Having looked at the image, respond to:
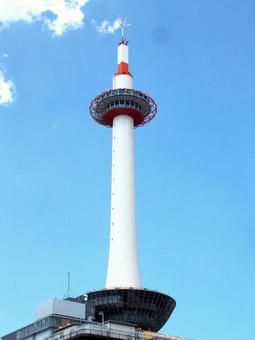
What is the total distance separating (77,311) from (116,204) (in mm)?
29215

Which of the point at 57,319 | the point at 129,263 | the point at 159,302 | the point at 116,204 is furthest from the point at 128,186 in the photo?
the point at 57,319

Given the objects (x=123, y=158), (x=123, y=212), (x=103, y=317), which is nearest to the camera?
(x=103, y=317)

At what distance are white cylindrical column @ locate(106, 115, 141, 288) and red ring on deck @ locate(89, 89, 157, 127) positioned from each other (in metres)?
1.88

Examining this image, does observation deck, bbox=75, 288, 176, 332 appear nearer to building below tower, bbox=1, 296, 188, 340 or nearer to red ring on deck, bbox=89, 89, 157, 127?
building below tower, bbox=1, 296, 188, 340

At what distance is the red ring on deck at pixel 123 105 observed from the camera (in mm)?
150625

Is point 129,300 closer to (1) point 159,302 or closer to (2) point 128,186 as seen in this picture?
(1) point 159,302

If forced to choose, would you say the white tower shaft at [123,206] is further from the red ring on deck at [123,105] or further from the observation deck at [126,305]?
the observation deck at [126,305]

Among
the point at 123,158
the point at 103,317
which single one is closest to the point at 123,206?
the point at 123,158

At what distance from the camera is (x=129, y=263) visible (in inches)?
5295

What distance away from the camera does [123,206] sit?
5561 inches

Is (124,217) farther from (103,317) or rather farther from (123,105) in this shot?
(123,105)

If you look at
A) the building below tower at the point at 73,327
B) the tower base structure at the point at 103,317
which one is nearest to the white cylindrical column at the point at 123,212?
the tower base structure at the point at 103,317

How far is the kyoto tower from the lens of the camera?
12706 centimetres

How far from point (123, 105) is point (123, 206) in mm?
22919
